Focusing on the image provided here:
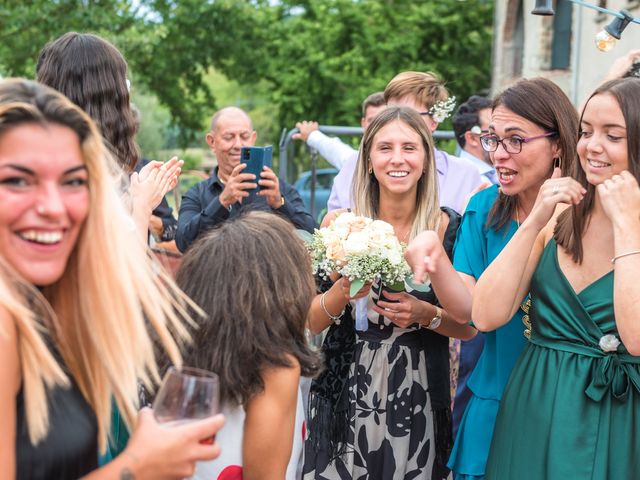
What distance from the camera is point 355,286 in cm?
358

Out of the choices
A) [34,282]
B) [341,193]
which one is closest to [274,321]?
[34,282]

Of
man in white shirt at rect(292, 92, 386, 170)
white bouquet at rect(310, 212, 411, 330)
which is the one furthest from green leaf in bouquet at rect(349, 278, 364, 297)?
man in white shirt at rect(292, 92, 386, 170)

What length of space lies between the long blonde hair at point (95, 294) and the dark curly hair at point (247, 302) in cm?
42

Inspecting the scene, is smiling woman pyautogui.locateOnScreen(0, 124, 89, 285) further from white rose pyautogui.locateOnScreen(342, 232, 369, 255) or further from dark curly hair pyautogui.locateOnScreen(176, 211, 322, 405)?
white rose pyautogui.locateOnScreen(342, 232, 369, 255)

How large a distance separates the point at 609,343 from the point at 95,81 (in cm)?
232

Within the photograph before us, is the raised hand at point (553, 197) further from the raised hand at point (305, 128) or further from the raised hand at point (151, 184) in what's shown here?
the raised hand at point (305, 128)

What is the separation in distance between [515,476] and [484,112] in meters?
4.50

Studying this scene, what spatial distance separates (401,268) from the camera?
11.9 feet

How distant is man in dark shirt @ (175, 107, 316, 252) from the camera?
4.84 metres

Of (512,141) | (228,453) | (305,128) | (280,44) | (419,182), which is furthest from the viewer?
(280,44)

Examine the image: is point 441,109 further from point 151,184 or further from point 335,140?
point 151,184

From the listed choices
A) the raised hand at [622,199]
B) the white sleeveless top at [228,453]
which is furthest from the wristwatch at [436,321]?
the white sleeveless top at [228,453]

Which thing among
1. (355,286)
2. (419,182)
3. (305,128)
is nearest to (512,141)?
(419,182)

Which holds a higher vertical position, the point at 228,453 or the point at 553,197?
the point at 553,197
